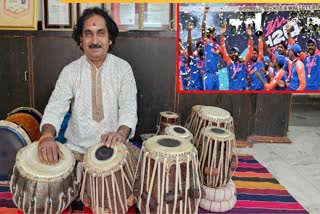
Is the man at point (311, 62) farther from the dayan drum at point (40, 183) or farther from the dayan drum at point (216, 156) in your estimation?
the dayan drum at point (40, 183)

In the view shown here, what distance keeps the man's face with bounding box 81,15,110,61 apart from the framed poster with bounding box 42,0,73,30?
87 centimetres

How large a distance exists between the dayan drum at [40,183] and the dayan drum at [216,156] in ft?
2.88

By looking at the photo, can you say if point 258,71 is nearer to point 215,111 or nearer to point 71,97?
point 215,111

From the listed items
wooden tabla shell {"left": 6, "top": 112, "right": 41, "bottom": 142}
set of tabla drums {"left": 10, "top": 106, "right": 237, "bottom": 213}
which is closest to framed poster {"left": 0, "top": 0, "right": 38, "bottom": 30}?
wooden tabla shell {"left": 6, "top": 112, "right": 41, "bottom": 142}

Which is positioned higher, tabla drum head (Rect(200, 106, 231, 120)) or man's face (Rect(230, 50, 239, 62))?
man's face (Rect(230, 50, 239, 62))

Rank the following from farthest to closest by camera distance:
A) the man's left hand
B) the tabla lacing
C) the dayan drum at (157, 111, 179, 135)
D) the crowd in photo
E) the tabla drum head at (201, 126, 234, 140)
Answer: the crowd in photo, the dayan drum at (157, 111, 179, 135), the tabla drum head at (201, 126, 234, 140), the man's left hand, the tabla lacing

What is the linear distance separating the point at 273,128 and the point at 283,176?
878 mm

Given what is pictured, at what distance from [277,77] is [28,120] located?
93.7 inches

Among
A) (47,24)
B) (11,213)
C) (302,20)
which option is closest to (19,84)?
(47,24)

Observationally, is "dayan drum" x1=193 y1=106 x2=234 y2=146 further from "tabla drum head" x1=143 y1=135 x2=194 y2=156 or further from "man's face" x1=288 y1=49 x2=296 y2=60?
"man's face" x1=288 y1=49 x2=296 y2=60

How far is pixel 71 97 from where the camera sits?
7.93 feet

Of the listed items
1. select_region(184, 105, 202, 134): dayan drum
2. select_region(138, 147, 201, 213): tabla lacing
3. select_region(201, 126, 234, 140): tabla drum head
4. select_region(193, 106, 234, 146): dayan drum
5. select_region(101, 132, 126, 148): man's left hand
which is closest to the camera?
select_region(138, 147, 201, 213): tabla lacing

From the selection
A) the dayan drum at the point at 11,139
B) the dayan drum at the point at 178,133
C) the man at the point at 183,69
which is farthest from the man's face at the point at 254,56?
the dayan drum at the point at 11,139

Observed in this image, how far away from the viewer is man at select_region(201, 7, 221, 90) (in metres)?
3.22
